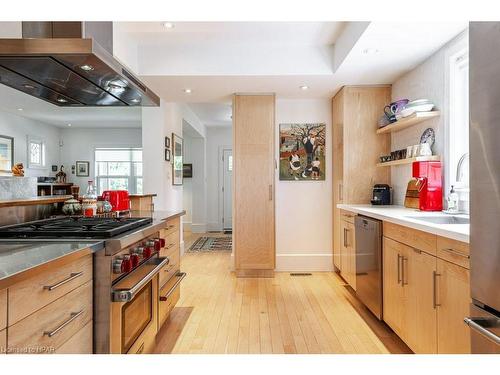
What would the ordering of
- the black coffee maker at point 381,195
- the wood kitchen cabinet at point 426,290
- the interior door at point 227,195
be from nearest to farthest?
the wood kitchen cabinet at point 426,290
the black coffee maker at point 381,195
the interior door at point 227,195

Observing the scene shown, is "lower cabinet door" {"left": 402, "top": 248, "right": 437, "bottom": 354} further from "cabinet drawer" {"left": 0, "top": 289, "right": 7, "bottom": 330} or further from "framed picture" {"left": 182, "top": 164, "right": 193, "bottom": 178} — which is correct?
"framed picture" {"left": 182, "top": 164, "right": 193, "bottom": 178}

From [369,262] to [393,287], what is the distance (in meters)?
0.43

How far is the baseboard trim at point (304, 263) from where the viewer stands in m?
4.14

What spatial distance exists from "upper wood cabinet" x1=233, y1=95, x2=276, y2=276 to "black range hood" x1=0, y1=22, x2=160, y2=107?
1906mm

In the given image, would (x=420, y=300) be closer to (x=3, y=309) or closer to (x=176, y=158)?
(x=3, y=309)

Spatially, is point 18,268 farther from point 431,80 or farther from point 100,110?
point 100,110

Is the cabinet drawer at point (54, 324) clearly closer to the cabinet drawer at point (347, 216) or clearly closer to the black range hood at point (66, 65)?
the black range hood at point (66, 65)

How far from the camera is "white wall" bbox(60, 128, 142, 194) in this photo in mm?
8172

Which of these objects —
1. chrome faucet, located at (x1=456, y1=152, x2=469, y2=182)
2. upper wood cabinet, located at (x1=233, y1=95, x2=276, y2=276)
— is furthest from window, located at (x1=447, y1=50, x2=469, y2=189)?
upper wood cabinet, located at (x1=233, y1=95, x2=276, y2=276)

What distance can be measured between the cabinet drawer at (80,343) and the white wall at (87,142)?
7558mm

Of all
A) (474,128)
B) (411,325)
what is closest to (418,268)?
(411,325)

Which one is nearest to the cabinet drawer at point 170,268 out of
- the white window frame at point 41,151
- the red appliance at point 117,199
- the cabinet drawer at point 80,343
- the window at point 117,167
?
the red appliance at point 117,199

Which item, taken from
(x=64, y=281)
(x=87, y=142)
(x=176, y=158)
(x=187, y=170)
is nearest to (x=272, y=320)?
(x=64, y=281)

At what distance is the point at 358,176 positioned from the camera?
3688 millimetres
